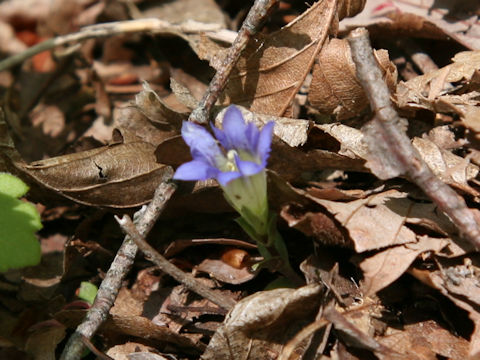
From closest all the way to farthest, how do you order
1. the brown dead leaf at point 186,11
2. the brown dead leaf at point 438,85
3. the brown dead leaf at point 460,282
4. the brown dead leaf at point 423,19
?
the brown dead leaf at point 460,282
the brown dead leaf at point 438,85
the brown dead leaf at point 423,19
the brown dead leaf at point 186,11

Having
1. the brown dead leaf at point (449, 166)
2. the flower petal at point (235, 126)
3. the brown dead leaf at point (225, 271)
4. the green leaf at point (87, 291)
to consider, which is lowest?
the green leaf at point (87, 291)

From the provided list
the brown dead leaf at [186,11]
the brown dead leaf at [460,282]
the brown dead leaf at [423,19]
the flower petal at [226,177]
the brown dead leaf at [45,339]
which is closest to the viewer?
the flower petal at [226,177]

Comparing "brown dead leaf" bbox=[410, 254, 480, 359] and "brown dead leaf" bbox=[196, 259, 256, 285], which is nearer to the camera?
"brown dead leaf" bbox=[410, 254, 480, 359]

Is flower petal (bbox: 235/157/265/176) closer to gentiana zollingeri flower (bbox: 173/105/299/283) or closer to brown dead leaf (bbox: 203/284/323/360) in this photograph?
gentiana zollingeri flower (bbox: 173/105/299/283)

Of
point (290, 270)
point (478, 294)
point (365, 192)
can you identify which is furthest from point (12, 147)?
point (478, 294)

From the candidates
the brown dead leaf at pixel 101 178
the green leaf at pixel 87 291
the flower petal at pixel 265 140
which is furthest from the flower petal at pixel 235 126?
the green leaf at pixel 87 291

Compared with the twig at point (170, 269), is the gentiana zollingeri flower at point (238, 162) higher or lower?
higher

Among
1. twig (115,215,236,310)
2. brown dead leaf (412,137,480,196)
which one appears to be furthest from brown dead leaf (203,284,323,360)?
brown dead leaf (412,137,480,196)

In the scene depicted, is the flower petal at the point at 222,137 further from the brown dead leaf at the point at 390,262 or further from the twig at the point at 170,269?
the brown dead leaf at the point at 390,262
